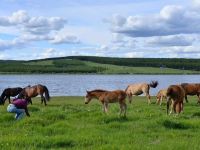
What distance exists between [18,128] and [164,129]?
16.7ft

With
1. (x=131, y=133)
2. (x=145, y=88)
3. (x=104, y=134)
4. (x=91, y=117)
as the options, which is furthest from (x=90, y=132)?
(x=145, y=88)

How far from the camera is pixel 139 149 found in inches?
433

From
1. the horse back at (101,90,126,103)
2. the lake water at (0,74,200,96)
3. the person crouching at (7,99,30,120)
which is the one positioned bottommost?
the lake water at (0,74,200,96)

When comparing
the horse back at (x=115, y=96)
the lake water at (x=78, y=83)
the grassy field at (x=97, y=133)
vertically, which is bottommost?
the lake water at (x=78, y=83)

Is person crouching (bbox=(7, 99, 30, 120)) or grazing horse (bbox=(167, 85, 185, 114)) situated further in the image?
grazing horse (bbox=(167, 85, 185, 114))

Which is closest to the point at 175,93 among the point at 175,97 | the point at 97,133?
the point at 175,97

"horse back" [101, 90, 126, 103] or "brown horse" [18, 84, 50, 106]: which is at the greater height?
→ "horse back" [101, 90, 126, 103]

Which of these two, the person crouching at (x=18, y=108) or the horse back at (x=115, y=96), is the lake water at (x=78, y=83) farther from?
the person crouching at (x=18, y=108)

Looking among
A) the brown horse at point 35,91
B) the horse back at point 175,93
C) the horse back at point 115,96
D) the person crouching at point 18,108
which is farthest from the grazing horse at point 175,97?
the brown horse at point 35,91

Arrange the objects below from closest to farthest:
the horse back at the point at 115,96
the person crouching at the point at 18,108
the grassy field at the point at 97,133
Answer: the grassy field at the point at 97,133 < the person crouching at the point at 18,108 < the horse back at the point at 115,96

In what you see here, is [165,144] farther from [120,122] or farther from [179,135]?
[120,122]

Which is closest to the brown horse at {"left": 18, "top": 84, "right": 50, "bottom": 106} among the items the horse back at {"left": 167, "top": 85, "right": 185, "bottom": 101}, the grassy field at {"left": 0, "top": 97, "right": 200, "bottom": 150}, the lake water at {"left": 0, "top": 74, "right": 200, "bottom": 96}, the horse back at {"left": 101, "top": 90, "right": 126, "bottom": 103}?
the horse back at {"left": 101, "top": 90, "right": 126, "bottom": 103}

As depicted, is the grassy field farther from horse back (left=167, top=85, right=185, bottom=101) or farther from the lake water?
the lake water

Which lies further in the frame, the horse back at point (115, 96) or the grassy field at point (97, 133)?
the horse back at point (115, 96)
